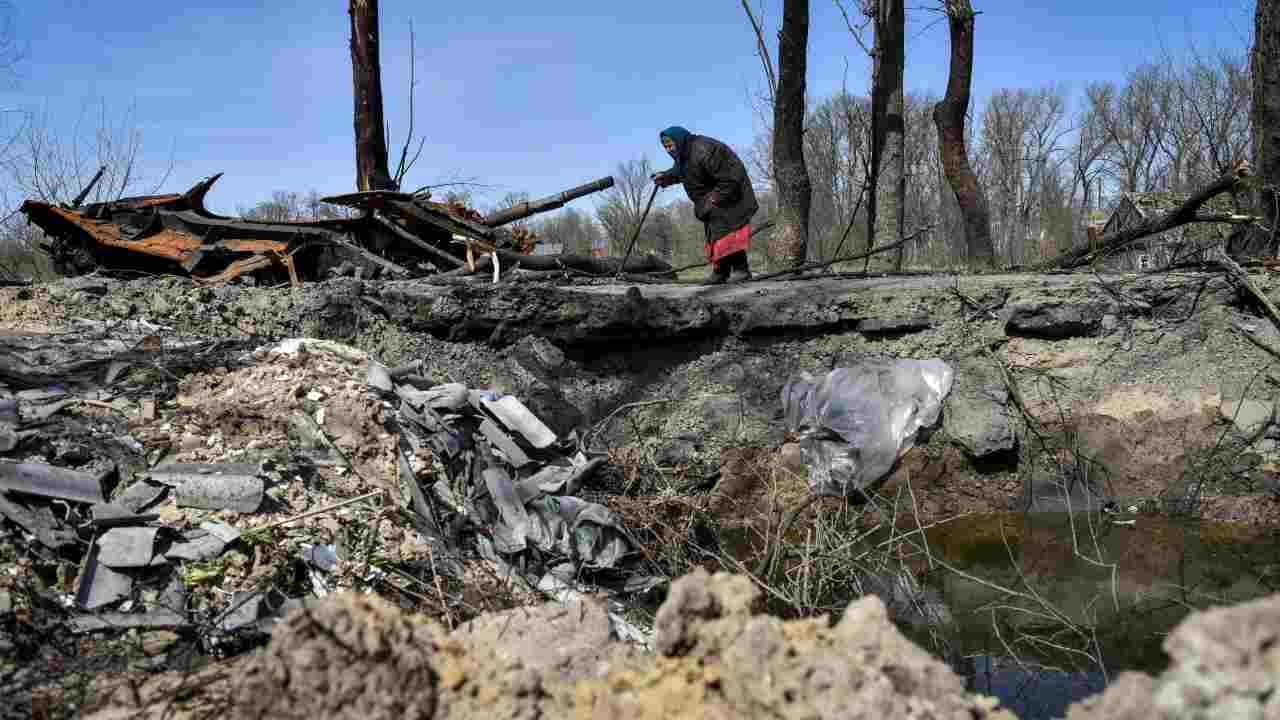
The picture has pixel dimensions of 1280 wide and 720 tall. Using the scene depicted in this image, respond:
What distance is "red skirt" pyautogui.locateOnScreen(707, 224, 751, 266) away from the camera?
313 inches

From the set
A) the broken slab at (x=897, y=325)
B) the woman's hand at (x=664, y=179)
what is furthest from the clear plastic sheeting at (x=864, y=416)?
the woman's hand at (x=664, y=179)

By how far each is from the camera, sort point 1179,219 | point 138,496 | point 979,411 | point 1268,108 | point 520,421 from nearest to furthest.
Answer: point 138,496
point 520,421
point 979,411
point 1179,219
point 1268,108

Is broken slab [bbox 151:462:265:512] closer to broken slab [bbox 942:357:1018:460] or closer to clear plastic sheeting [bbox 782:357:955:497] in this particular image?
clear plastic sheeting [bbox 782:357:955:497]

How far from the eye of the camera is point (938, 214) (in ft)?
125

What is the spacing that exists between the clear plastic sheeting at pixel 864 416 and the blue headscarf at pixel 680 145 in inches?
113

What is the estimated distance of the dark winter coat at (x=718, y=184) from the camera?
316 inches

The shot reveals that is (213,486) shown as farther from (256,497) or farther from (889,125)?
(889,125)

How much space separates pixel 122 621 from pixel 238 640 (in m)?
0.45

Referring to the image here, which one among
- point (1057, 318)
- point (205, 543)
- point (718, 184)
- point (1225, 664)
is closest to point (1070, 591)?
point (1057, 318)

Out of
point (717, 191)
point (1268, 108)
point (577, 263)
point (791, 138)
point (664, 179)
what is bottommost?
point (577, 263)

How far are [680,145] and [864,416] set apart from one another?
3.48m

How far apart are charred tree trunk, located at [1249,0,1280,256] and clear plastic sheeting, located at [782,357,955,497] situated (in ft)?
12.1

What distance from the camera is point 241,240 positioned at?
23.7ft

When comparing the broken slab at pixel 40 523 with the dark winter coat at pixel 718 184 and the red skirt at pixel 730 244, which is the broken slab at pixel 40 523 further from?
the dark winter coat at pixel 718 184
